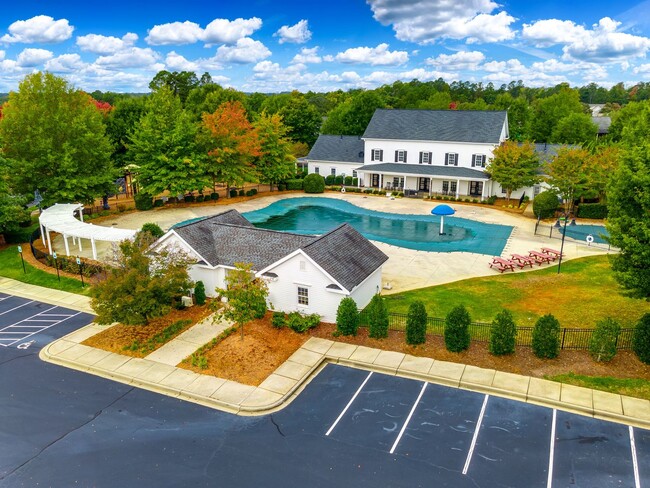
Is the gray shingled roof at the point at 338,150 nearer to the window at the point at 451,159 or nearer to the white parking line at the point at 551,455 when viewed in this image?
the window at the point at 451,159

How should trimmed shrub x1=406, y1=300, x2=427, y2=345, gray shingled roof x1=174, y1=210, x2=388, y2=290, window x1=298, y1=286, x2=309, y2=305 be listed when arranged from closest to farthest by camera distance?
trimmed shrub x1=406, y1=300, x2=427, y2=345 → window x1=298, y1=286, x2=309, y2=305 → gray shingled roof x1=174, y1=210, x2=388, y2=290

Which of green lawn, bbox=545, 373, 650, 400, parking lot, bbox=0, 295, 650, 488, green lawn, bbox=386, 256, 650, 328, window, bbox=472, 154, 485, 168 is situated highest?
window, bbox=472, 154, 485, 168

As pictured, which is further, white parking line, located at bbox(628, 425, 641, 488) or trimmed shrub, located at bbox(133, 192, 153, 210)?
trimmed shrub, located at bbox(133, 192, 153, 210)

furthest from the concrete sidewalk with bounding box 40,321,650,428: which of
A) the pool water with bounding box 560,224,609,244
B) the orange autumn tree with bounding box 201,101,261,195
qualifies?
the orange autumn tree with bounding box 201,101,261,195

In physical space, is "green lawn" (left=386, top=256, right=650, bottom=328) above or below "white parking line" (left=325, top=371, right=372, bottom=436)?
above

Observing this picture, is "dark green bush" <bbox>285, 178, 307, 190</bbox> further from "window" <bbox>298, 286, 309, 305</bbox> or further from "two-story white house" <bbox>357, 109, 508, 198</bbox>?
"window" <bbox>298, 286, 309, 305</bbox>

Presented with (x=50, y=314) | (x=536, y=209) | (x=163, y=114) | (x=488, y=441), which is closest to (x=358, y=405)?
(x=488, y=441)

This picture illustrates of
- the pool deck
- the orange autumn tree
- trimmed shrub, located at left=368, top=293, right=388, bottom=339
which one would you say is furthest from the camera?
the orange autumn tree
